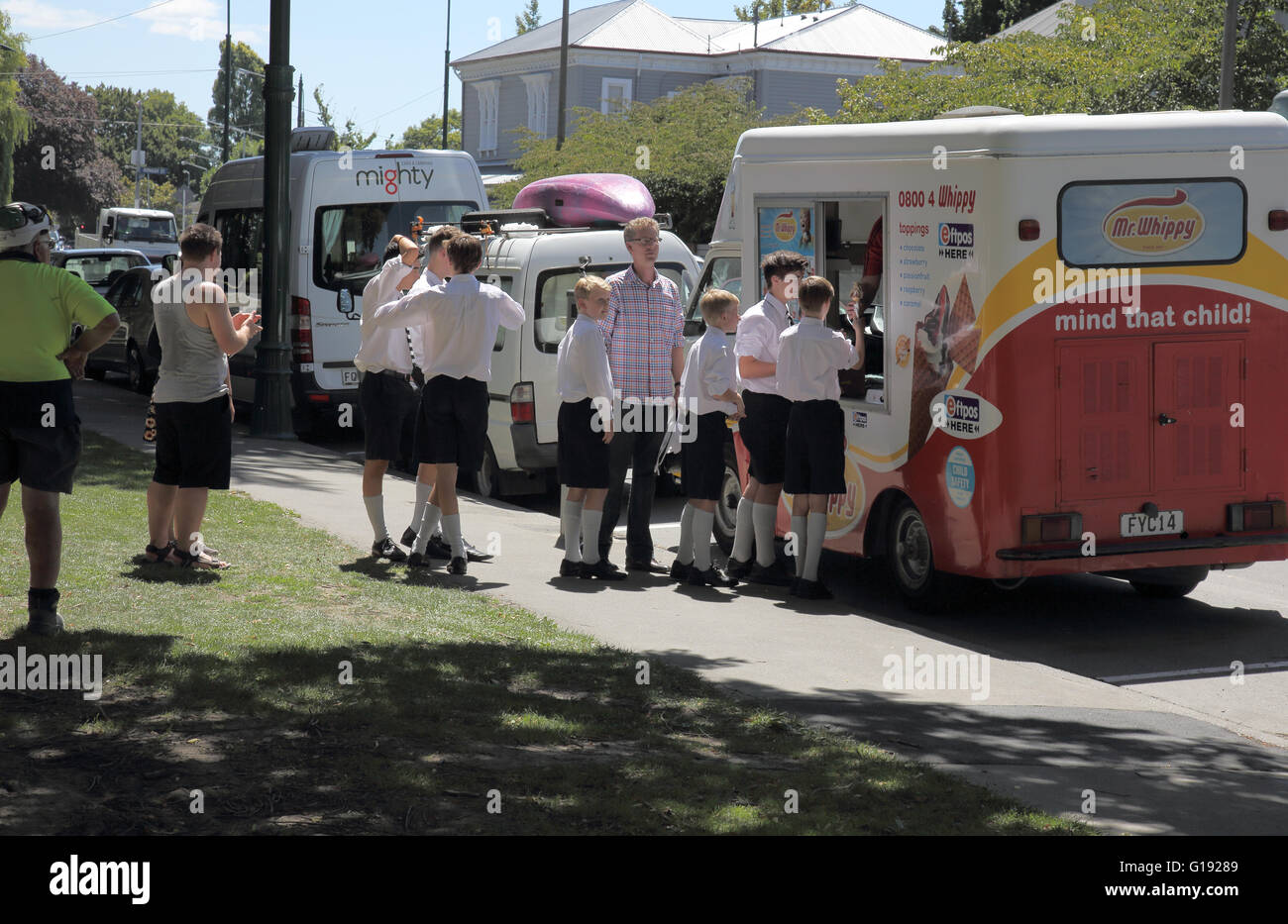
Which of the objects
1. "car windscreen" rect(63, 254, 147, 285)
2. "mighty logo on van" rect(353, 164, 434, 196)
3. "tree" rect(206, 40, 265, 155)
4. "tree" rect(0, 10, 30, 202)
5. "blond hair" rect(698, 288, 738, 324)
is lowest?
"blond hair" rect(698, 288, 738, 324)

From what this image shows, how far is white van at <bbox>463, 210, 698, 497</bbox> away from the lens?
1250cm

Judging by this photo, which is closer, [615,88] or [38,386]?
[38,386]

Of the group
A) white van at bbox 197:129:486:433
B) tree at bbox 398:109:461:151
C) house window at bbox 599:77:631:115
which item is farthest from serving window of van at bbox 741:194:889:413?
tree at bbox 398:109:461:151

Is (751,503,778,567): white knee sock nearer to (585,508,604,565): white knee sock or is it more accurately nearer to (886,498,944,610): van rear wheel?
(886,498,944,610): van rear wheel

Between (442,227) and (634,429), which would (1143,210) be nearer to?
(634,429)

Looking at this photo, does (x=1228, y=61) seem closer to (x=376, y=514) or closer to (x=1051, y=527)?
(x=1051, y=527)

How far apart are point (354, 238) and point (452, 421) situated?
831 centimetres

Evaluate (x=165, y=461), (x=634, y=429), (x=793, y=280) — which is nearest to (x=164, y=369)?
(x=165, y=461)

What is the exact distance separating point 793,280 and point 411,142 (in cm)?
10258

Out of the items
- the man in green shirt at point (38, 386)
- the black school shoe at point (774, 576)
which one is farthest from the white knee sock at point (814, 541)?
the man in green shirt at point (38, 386)

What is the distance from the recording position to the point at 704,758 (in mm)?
5574

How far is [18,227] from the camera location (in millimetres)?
6699

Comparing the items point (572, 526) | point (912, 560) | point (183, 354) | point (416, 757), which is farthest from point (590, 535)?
point (416, 757)

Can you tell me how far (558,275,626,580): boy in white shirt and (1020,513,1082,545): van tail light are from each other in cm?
249
